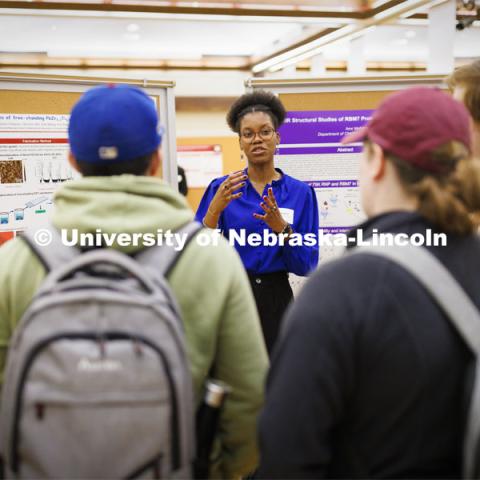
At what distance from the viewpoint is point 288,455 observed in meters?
0.94

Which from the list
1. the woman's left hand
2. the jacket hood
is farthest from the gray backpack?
the woman's left hand

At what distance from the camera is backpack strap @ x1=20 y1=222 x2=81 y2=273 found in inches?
42.5

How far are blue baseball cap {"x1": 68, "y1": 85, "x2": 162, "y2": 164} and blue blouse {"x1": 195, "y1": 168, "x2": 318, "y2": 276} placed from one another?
1466 mm

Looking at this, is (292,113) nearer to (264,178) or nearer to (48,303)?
(264,178)

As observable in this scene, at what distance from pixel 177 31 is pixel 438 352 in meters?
7.03

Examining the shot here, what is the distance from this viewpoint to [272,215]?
2463 millimetres

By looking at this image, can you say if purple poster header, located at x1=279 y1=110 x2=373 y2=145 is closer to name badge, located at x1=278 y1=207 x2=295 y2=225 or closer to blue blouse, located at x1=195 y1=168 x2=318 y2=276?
blue blouse, located at x1=195 y1=168 x2=318 y2=276

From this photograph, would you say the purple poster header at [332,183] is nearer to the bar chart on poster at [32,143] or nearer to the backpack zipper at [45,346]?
the bar chart on poster at [32,143]

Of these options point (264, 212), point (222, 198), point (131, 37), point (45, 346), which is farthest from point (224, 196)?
point (131, 37)

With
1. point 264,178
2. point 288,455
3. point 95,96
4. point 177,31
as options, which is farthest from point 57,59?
point 288,455

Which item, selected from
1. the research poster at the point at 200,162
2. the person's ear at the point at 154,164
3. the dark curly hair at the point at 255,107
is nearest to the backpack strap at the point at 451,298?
the person's ear at the point at 154,164

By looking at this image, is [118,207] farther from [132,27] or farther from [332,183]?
[132,27]

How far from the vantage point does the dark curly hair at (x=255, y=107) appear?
9.12 ft

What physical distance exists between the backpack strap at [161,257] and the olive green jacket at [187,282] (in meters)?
0.02
